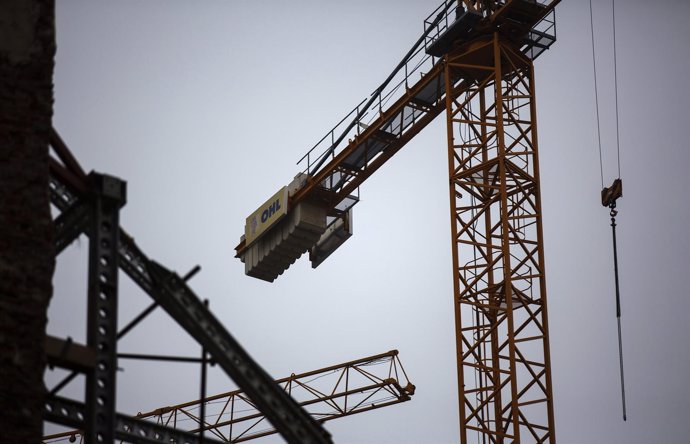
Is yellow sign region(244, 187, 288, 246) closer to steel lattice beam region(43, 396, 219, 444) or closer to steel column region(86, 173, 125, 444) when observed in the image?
steel lattice beam region(43, 396, 219, 444)

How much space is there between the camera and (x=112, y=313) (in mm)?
18250

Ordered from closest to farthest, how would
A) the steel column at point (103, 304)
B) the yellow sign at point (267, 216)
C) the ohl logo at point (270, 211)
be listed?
the steel column at point (103, 304) < the yellow sign at point (267, 216) < the ohl logo at point (270, 211)

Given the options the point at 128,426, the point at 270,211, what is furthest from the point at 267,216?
the point at 128,426

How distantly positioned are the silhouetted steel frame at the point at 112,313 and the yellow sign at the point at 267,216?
90.8 feet

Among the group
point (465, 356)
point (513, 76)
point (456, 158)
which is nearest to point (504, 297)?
point (465, 356)

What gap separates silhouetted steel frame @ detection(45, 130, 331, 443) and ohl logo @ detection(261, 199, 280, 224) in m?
28.4

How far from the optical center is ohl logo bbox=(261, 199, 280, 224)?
4853 centimetres

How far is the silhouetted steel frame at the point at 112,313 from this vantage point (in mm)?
18125

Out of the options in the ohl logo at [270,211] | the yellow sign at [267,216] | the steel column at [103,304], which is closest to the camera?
the steel column at [103,304]

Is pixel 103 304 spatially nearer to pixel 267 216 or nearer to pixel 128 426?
pixel 128 426

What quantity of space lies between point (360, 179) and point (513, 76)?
7.12 metres

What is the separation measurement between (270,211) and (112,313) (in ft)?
101

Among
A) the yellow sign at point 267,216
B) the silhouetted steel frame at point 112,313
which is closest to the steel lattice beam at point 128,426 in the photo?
the silhouetted steel frame at point 112,313

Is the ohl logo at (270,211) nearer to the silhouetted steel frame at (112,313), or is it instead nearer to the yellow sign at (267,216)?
the yellow sign at (267,216)
